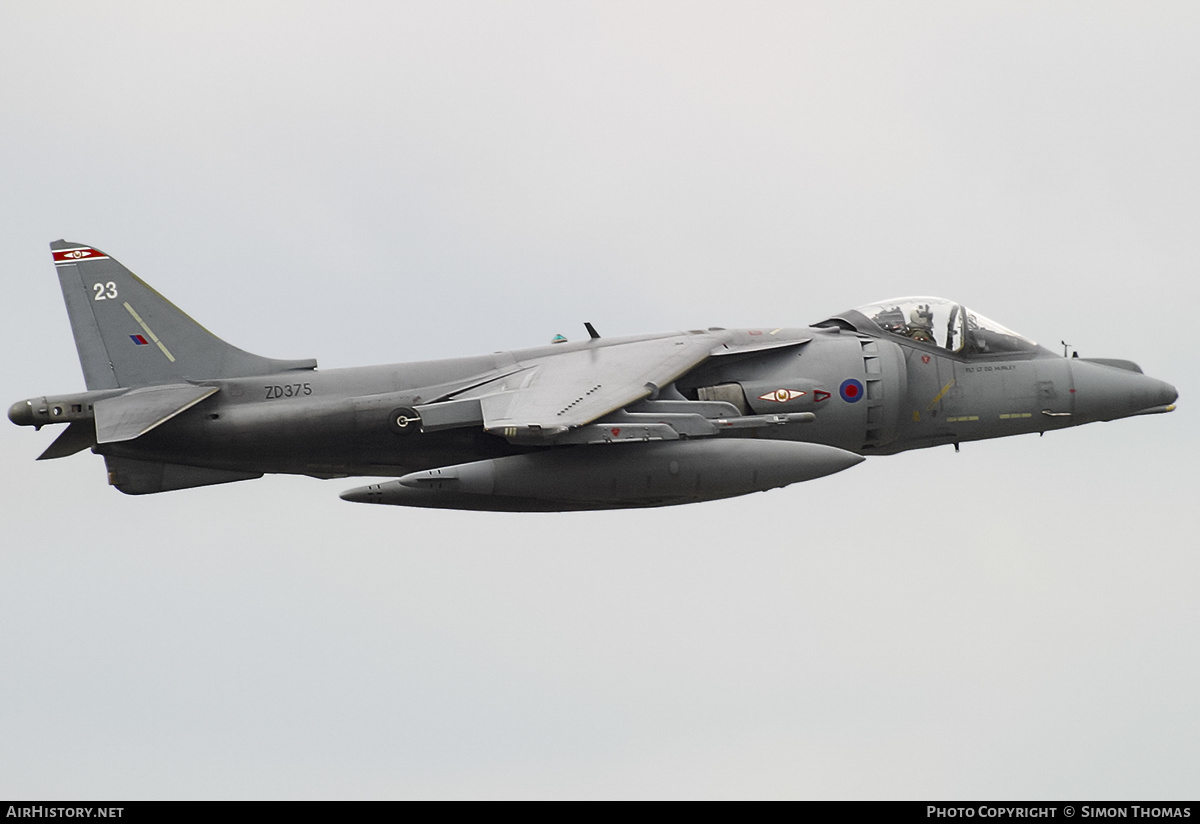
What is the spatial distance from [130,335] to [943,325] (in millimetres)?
11353

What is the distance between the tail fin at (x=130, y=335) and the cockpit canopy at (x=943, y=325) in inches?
323

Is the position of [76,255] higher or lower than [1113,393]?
higher

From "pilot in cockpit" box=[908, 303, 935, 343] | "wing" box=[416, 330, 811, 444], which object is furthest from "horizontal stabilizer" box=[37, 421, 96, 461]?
"pilot in cockpit" box=[908, 303, 935, 343]

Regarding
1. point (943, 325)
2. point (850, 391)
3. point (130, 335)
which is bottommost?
point (850, 391)

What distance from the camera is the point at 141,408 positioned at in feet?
67.8

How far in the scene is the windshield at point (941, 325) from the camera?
23172 millimetres

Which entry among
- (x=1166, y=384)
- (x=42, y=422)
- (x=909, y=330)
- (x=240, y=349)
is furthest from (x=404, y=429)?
(x=1166, y=384)

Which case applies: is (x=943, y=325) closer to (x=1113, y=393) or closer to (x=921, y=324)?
(x=921, y=324)

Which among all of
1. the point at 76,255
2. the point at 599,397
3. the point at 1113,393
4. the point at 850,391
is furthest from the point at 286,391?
the point at 1113,393

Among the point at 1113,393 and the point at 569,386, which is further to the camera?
the point at 1113,393

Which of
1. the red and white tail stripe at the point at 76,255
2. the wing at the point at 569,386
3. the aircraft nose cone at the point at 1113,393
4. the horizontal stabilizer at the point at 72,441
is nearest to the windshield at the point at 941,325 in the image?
the aircraft nose cone at the point at 1113,393

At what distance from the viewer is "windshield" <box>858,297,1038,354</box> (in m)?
23.2

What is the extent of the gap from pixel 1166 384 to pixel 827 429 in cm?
578

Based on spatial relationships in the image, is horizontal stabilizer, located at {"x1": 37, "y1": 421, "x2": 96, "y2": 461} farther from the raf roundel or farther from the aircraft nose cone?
the aircraft nose cone
